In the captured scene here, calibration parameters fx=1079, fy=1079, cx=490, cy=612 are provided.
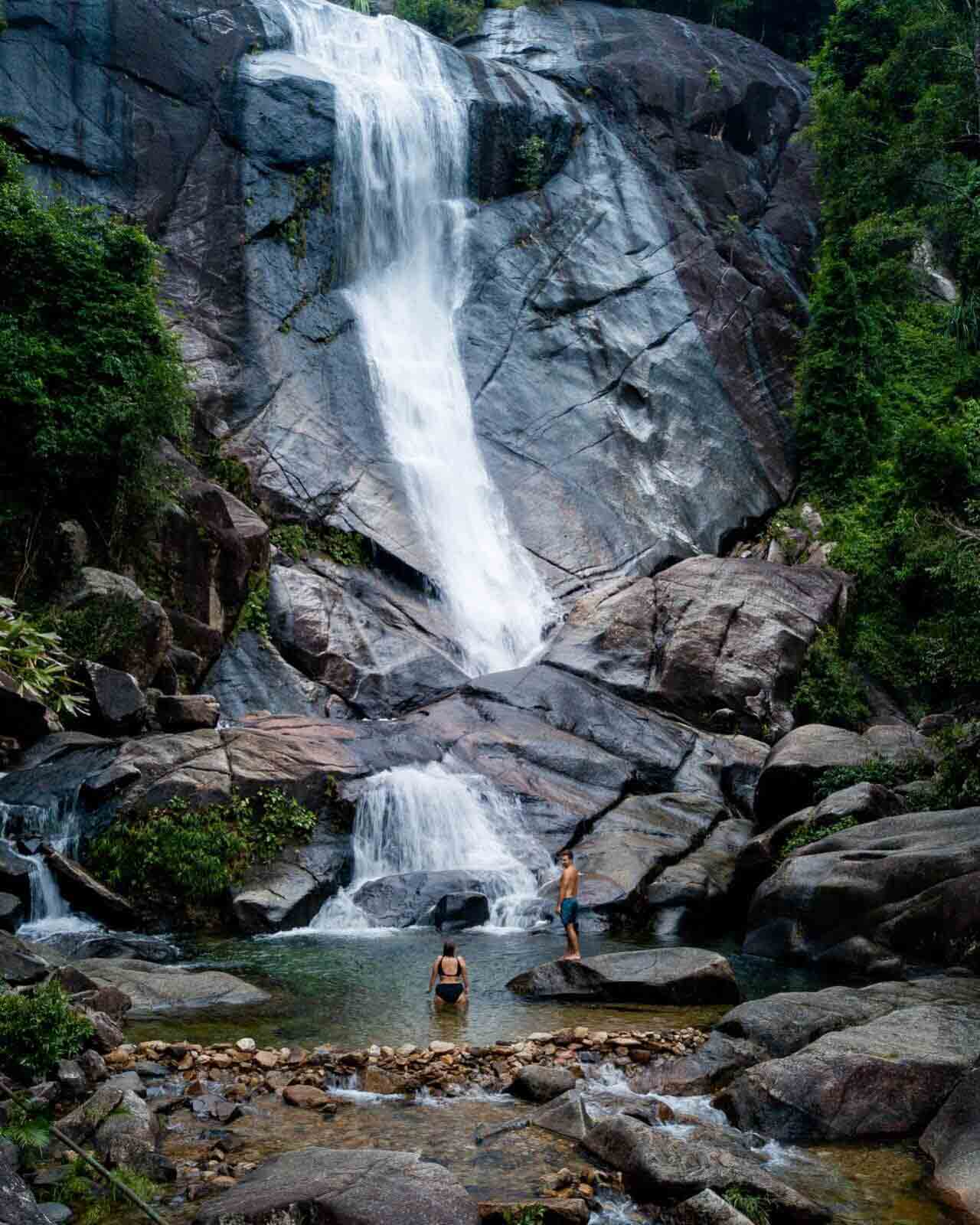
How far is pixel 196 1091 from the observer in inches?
333

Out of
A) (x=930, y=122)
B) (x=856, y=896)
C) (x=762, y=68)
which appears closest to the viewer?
(x=856, y=896)

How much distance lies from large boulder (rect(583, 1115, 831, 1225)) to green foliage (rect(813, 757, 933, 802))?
11.8 meters

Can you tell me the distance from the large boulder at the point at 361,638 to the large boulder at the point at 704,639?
2.83m

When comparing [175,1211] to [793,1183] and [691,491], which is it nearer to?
[793,1183]

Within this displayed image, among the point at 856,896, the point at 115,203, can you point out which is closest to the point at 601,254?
the point at 115,203

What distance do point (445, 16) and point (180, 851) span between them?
37610 mm

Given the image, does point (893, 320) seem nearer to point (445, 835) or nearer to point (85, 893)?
point (445, 835)

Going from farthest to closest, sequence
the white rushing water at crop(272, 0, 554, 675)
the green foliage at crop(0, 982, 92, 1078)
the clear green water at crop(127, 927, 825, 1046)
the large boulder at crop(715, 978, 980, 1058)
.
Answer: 1. the white rushing water at crop(272, 0, 554, 675)
2. the clear green water at crop(127, 927, 825, 1046)
3. the large boulder at crop(715, 978, 980, 1058)
4. the green foliage at crop(0, 982, 92, 1078)

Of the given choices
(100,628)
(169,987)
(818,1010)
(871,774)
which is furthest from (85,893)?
(871,774)

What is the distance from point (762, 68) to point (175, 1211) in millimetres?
45872

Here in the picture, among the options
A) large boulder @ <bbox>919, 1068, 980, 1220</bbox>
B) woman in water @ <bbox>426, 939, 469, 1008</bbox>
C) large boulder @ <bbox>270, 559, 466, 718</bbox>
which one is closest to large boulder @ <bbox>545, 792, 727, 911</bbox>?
woman in water @ <bbox>426, 939, 469, 1008</bbox>

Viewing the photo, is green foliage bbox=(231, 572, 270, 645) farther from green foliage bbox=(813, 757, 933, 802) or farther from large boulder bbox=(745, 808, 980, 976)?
large boulder bbox=(745, 808, 980, 976)

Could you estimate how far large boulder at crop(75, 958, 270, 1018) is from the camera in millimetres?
10914

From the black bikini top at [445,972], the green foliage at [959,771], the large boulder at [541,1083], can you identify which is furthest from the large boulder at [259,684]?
the large boulder at [541,1083]
